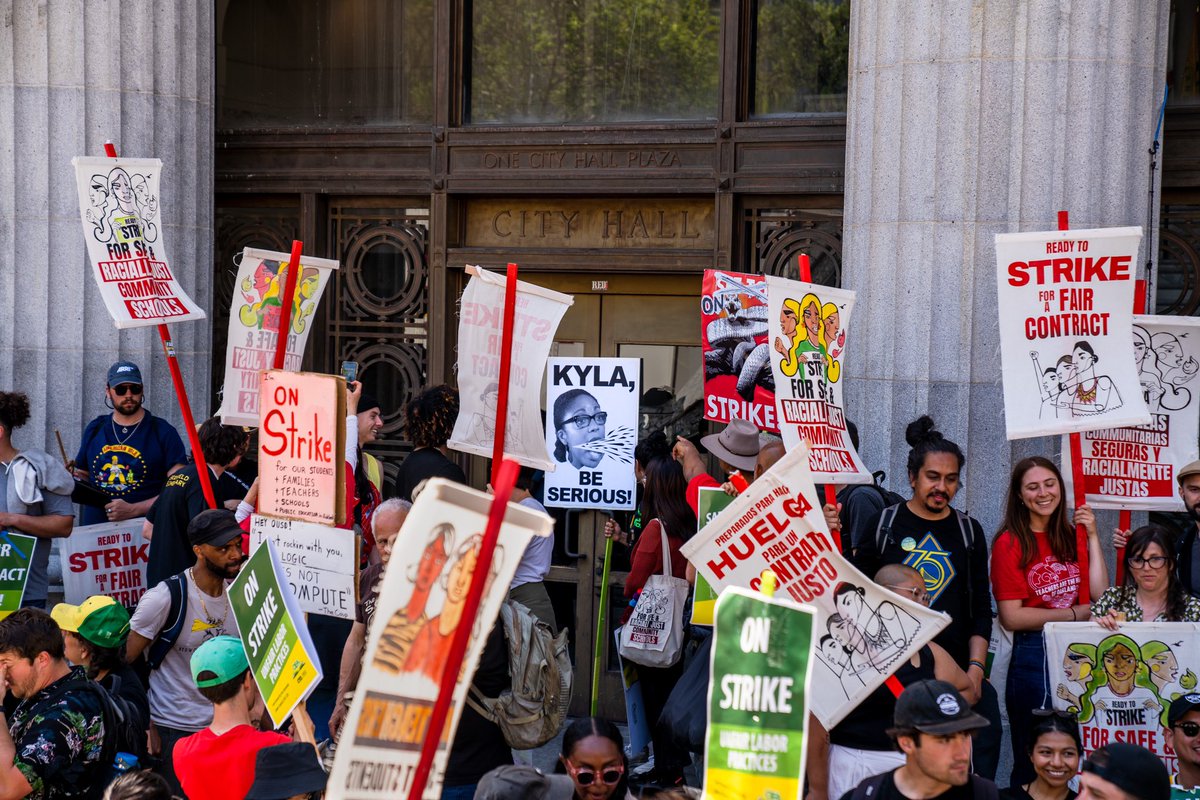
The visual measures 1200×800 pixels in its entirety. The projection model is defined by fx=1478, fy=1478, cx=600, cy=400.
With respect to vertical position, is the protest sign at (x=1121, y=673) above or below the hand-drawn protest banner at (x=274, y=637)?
below

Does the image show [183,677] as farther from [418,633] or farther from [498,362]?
[418,633]

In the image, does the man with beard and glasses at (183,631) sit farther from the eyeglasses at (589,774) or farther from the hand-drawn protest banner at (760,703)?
the hand-drawn protest banner at (760,703)

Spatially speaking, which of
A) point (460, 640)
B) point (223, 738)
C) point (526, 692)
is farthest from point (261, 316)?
A: point (460, 640)

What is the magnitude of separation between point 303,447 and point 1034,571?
9.67 feet

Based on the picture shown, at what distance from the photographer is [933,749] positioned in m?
4.17

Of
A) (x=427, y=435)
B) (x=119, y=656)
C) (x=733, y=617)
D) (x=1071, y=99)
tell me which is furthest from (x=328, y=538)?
(x=1071, y=99)

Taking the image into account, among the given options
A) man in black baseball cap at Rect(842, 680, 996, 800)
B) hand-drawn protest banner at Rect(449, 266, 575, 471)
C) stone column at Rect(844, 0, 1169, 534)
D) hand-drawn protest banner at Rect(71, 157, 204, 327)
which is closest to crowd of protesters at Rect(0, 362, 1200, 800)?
man in black baseball cap at Rect(842, 680, 996, 800)

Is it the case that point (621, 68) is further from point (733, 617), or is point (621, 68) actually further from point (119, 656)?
point (733, 617)

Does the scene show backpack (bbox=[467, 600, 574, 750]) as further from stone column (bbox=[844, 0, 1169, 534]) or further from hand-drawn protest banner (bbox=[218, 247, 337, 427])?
stone column (bbox=[844, 0, 1169, 534])

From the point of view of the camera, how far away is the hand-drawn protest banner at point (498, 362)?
6.21m

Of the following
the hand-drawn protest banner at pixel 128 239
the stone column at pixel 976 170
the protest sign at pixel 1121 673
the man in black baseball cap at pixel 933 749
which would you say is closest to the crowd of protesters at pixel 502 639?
the man in black baseball cap at pixel 933 749

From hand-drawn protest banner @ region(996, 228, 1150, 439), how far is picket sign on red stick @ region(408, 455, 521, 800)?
137 inches

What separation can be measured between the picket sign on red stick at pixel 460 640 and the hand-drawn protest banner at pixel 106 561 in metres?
4.61

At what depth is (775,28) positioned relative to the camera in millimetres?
8203
